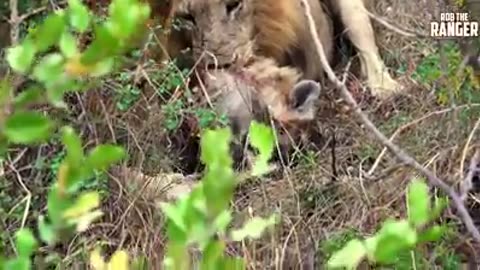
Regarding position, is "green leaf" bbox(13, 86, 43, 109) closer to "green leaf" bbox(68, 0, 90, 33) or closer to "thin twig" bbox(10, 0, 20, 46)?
"green leaf" bbox(68, 0, 90, 33)

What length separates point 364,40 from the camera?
5531 mm

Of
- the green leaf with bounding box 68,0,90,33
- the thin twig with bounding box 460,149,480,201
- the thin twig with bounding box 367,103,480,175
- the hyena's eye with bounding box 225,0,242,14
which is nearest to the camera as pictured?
the green leaf with bounding box 68,0,90,33

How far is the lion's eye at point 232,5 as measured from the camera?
4793 millimetres

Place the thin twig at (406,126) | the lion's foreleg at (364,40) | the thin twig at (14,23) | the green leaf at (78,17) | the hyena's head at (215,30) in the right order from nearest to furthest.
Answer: the green leaf at (78,17), the thin twig at (406,126), the thin twig at (14,23), the hyena's head at (215,30), the lion's foreleg at (364,40)

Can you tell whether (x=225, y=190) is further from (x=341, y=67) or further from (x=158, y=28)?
(x=341, y=67)

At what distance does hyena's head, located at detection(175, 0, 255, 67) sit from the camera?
461 centimetres

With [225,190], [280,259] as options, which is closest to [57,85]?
[225,190]

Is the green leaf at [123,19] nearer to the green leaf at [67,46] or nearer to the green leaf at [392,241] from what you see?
the green leaf at [67,46]

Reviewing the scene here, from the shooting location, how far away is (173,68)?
434cm

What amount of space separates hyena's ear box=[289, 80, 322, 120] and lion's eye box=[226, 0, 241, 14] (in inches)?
19.7

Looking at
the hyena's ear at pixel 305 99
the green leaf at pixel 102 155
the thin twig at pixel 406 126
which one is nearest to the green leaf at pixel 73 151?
the green leaf at pixel 102 155

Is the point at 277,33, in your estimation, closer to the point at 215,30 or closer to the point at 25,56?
the point at 215,30

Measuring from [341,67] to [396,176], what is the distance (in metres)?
1.82

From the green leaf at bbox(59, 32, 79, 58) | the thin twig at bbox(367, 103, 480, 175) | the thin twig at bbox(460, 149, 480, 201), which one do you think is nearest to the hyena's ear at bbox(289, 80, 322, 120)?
the thin twig at bbox(367, 103, 480, 175)
